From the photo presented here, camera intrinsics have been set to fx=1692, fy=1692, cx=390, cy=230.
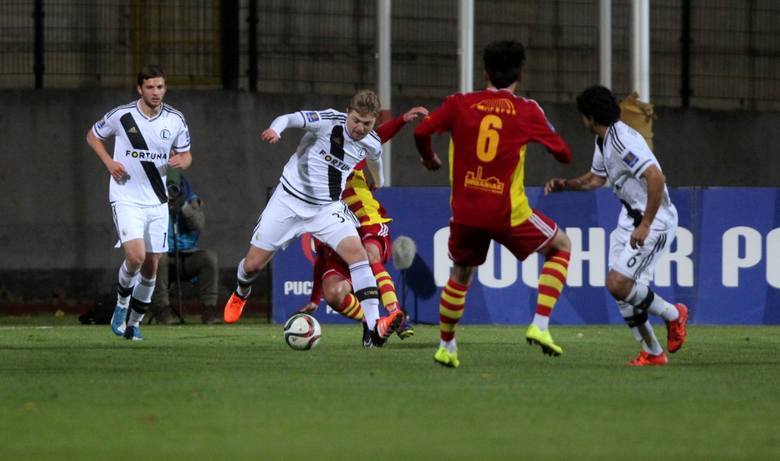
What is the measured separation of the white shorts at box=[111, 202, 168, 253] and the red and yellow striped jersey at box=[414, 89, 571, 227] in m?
3.97

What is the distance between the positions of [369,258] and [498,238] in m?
3.72

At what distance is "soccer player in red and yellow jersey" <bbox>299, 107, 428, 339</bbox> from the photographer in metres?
13.0

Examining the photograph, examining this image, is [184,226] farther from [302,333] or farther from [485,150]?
[485,150]

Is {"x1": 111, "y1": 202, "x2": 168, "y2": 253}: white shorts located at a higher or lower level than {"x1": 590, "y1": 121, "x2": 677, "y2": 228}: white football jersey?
lower

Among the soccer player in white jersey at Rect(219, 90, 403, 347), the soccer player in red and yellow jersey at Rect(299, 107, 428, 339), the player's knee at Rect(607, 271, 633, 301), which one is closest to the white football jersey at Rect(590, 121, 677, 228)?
the player's knee at Rect(607, 271, 633, 301)

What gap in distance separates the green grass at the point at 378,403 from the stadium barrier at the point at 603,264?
4.71m

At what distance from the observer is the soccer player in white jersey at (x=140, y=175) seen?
13.6m

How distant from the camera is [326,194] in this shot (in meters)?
12.7

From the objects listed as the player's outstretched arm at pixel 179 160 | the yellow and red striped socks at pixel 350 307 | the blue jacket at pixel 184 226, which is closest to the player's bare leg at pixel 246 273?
the yellow and red striped socks at pixel 350 307

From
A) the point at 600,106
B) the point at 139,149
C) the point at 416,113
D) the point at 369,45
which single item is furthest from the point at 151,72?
the point at 369,45

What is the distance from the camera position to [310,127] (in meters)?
12.6

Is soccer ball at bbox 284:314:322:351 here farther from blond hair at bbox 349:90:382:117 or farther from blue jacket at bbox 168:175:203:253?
blue jacket at bbox 168:175:203:253

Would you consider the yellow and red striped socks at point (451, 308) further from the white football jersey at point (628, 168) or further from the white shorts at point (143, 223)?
the white shorts at point (143, 223)

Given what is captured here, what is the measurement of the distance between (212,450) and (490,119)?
4119 millimetres
